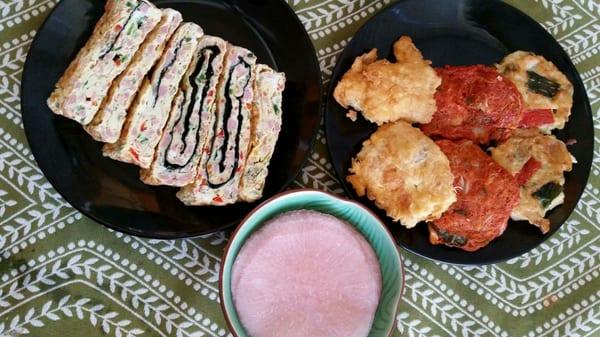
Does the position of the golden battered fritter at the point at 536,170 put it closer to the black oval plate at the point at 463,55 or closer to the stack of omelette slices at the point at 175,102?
the black oval plate at the point at 463,55

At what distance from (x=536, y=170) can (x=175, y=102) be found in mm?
1217

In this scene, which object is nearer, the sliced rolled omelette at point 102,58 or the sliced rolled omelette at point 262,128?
the sliced rolled omelette at point 102,58

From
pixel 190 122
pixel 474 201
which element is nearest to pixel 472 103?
pixel 474 201

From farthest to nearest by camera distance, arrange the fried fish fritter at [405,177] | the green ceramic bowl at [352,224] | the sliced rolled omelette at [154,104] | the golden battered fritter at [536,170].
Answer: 1. the golden battered fritter at [536,170]
2. the fried fish fritter at [405,177]
3. the sliced rolled omelette at [154,104]
4. the green ceramic bowl at [352,224]

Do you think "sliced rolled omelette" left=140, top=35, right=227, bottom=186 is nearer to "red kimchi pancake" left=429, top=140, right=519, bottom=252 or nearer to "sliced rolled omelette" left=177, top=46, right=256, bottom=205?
"sliced rolled omelette" left=177, top=46, right=256, bottom=205

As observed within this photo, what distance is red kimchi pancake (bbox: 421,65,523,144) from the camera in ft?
6.36

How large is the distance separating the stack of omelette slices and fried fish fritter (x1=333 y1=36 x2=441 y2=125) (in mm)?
246

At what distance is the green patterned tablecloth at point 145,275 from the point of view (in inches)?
73.7

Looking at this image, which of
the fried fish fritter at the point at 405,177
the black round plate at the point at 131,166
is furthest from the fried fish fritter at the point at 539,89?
the black round plate at the point at 131,166

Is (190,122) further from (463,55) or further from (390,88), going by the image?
(463,55)

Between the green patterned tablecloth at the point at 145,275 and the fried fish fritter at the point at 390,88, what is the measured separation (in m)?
0.17

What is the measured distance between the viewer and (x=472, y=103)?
1936mm

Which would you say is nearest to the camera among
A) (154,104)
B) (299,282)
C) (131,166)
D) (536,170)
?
(299,282)

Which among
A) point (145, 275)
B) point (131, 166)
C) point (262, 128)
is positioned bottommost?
Answer: point (145, 275)
